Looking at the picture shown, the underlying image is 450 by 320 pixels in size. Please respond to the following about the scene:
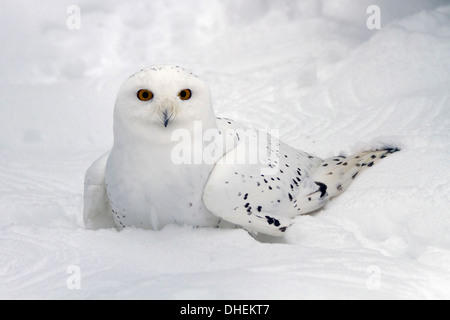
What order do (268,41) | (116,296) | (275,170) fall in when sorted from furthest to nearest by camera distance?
(268,41) → (275,170) → (116,296)

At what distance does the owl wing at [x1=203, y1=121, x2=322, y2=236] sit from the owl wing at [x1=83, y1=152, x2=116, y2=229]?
494mm

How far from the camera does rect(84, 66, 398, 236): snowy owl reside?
2275mm

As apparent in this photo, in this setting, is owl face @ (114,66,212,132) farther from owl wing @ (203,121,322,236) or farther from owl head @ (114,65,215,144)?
owl wing @ (203,121,322,236)

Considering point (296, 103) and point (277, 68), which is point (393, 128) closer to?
point (296, 103)

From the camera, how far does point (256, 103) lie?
165 inches

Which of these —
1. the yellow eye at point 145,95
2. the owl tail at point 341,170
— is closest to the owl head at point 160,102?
the yellow eye at point 145,95

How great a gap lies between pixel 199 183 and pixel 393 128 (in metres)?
1.41

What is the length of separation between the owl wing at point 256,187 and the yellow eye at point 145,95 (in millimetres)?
370

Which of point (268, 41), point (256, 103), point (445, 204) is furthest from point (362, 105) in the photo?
point (445, 204)

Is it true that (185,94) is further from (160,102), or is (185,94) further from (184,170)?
(184,170)

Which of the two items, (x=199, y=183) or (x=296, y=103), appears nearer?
(x=199, y=183)

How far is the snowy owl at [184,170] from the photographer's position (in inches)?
89.6

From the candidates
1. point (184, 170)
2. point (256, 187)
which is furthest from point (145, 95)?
point (256, 187)

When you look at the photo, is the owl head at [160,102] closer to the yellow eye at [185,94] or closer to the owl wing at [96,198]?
the yellow eye at [185,94]
